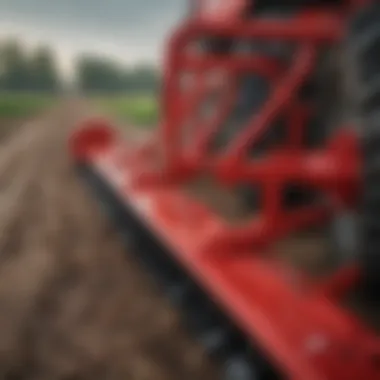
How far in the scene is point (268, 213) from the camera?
1.46 m

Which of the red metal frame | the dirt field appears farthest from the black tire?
the dirt field

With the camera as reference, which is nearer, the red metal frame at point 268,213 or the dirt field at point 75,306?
the red metal frame at point 268,213

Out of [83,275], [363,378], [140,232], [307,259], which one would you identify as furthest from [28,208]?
Result: [363,378]

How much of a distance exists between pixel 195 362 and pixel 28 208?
905 millimetres

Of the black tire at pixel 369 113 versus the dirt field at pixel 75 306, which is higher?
the black tire at pixel 369 113

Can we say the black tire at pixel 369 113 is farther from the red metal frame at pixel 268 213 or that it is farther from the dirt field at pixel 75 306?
the dirt field at pixel 75 306

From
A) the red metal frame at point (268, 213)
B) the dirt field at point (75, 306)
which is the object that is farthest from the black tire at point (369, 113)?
the dirt field at point (75, 306)

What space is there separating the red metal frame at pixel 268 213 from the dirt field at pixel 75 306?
0.37 ft

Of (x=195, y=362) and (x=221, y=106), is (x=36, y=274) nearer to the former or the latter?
(x=195, y=362)

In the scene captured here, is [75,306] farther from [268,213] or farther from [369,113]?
[369,113]

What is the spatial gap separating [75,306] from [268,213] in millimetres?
421

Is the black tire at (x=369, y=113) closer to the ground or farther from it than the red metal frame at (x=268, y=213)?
farther from it

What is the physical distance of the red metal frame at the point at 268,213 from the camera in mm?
948

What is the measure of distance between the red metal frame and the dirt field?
114 millimetres
